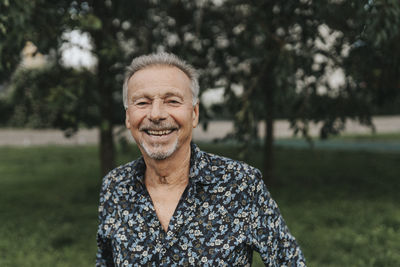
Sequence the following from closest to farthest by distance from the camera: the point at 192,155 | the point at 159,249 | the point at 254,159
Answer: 1. the point at 159,249
2. the point at 192,155
3. the point at 254,159

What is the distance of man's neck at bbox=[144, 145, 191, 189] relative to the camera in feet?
5.69

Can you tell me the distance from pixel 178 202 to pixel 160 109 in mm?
389

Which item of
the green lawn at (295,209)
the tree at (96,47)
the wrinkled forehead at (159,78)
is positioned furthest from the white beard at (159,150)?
the green lawn at (295,209)

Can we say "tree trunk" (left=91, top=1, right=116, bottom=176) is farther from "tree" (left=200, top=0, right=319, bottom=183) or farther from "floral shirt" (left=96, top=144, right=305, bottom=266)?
"floral shirt" (left=96, top=144, right=305, bottom=266)

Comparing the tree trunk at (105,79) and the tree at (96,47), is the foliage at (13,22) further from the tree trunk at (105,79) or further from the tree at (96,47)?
the tree trunk at (105,79)

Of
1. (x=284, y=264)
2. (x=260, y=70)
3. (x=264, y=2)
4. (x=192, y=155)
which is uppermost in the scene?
(x=264, y=2)

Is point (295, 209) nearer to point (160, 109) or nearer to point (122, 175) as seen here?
point (122, 175)

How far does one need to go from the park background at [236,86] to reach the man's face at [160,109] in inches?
72.2

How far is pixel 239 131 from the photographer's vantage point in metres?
4.70

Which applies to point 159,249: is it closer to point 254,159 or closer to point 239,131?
point 239,131

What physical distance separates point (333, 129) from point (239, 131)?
155cm

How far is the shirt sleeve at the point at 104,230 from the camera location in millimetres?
1734

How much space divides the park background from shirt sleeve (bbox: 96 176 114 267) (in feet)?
6.13

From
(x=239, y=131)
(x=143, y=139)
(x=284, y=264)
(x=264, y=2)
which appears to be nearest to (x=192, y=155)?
(x=143, y=139)
